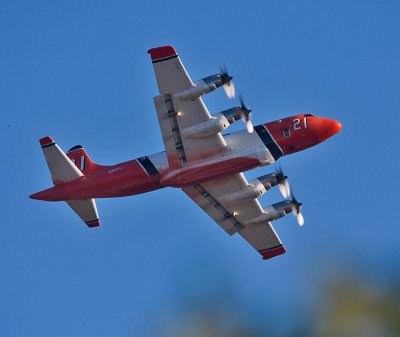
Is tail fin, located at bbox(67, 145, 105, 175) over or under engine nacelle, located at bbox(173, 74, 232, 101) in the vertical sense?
under

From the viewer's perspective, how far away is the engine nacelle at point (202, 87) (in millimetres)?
43938

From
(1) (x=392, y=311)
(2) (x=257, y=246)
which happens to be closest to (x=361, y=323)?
(1) (x=392, y=311)

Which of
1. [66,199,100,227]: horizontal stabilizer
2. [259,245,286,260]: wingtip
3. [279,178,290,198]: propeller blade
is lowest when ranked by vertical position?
[259,245,286,260]: wingtip

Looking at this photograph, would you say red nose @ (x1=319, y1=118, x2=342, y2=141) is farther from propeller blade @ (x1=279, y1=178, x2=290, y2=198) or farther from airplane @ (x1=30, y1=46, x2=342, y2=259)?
propeller blade @ (x1=279, y1=178, x2=290, y2=198)

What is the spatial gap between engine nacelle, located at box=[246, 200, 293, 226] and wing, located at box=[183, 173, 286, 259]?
331 millimetres

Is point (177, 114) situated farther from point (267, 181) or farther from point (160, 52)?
point (267, 181)

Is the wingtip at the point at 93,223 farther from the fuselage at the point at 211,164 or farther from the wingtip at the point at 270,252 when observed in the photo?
the wingtip at the point at 270,252

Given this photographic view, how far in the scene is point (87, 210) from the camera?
165ft

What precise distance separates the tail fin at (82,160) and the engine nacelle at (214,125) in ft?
23.2

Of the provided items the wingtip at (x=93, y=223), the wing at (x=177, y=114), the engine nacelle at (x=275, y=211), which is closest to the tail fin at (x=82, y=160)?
the wingtip at (x=93, y=223)

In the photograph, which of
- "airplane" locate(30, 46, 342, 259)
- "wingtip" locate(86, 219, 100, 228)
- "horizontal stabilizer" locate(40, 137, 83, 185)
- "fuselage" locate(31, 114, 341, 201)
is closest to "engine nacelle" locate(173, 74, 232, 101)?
"airplane" locate(30, 46, 342, 259)

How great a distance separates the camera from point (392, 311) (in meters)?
23.1

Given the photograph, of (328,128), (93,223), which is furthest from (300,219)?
(93,223)

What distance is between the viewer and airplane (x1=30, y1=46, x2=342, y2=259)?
4438 cm
